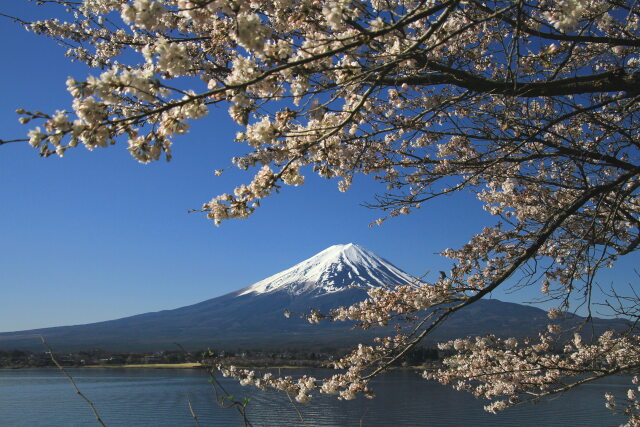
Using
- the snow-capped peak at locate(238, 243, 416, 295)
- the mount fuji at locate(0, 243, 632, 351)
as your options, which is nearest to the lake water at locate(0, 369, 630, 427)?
the mount fuji at locate(0, 243, 632, 351)

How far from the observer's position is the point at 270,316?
137 metres

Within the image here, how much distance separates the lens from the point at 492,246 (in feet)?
15.6

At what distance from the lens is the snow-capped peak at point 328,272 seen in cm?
13862

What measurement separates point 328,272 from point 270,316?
2603 centimetres

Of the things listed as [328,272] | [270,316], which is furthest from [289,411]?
[328,272]

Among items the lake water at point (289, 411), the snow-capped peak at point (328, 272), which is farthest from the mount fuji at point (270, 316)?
the lake water at point (289, 411)

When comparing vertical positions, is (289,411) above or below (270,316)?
below

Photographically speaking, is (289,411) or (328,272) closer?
(289,411)

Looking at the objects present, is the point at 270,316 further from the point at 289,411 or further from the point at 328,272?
the point at 289,411

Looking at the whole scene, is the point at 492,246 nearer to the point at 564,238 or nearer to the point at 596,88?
the point at 564,238

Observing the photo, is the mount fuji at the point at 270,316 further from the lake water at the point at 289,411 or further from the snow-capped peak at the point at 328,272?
the lake water at the point at 289,411

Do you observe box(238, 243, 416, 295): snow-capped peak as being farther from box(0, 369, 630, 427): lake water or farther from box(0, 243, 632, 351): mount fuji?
box(0, 369, 630, 427): lake water

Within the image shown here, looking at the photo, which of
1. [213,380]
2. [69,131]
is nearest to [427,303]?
[213,380]

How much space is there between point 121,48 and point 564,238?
479cm
